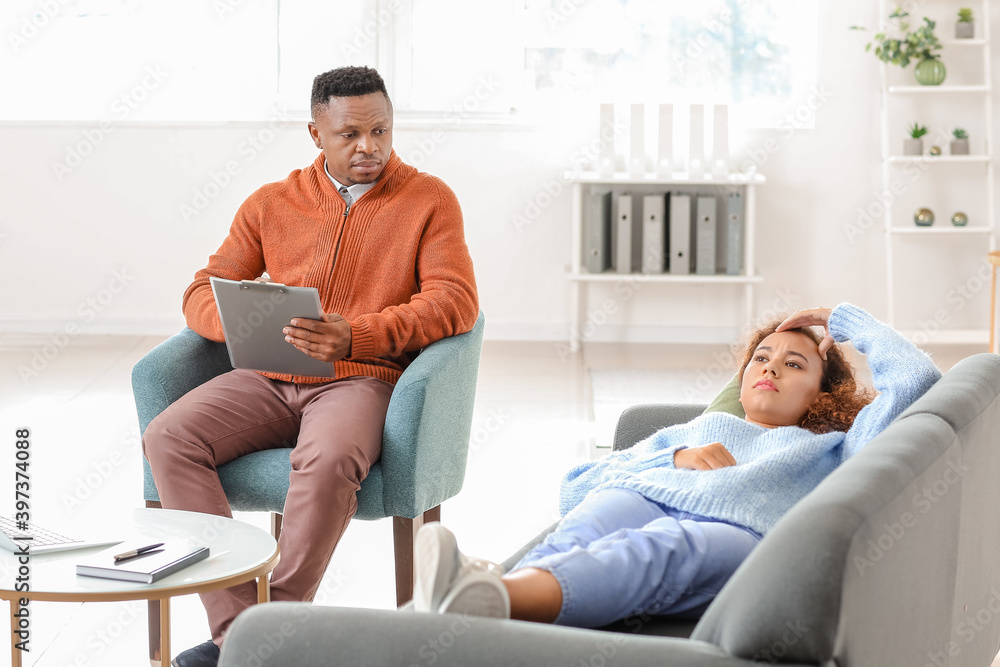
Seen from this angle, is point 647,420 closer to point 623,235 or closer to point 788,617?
point 788,617

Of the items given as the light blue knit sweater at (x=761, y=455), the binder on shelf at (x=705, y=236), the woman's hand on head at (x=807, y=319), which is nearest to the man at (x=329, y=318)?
the light blue knit sweater at (x=761, y=455)

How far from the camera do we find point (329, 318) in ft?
7.14

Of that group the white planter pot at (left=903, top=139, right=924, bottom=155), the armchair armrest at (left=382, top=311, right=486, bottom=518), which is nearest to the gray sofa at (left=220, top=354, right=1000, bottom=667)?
the armchair armrest at (left=382, top=311, right=486, bottom=518)

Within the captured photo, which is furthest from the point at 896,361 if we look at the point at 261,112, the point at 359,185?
the point at 261,112

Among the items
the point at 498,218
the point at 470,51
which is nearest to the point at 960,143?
the point at 498,218

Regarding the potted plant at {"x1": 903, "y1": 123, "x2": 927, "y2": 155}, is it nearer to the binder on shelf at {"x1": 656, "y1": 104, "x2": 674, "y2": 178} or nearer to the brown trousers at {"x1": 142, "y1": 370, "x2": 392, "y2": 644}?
the binder on shelf at {"x1": 656, "y1": 104, "x2": 674, "y2": 178}

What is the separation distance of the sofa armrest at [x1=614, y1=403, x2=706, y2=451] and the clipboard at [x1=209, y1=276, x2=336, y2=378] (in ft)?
1.94

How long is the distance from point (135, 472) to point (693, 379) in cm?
226

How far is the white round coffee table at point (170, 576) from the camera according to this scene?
1.43 m

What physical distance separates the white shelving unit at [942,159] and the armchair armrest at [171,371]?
3435 millimetres

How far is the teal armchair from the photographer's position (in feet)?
6.85

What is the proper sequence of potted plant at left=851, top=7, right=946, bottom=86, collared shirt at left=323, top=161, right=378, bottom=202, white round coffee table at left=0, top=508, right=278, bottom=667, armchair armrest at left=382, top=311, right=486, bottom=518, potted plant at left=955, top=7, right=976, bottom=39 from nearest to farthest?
white round coffee table at left=0, top=508, right=278, bottom=667 < armchair armrest at left=382, top=311, right=486, bottom=518 < collared shirt at left=323, top=161, right=378, bottom=202 < potted plant at left=851, top=7, right=946, bottom=86 < potted plant at left=955, top=7, right=976, bottom=39

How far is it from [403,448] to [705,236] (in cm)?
304

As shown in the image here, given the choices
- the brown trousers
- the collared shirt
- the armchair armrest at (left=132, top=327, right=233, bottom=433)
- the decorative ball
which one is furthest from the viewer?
the decorative ball
